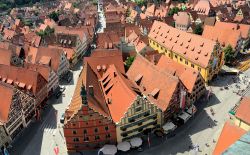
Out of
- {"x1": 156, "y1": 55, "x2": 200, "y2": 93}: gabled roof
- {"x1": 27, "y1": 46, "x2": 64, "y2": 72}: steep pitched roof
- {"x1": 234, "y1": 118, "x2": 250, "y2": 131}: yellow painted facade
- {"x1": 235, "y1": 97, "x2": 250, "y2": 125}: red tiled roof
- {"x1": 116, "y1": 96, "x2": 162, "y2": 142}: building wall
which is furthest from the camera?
{"x1": 27, "y1": 46, "x2": 64, "y2": 72}: steep pitched roof

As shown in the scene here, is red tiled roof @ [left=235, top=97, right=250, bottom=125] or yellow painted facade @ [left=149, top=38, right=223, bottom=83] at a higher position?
yellow painted facade @ [left=149, top=38, right=223, bottom=83]

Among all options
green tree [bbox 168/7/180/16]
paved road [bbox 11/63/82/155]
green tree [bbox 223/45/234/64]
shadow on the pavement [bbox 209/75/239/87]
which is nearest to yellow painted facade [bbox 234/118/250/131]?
shadow on the pavement [bbox 209/75/239/87]

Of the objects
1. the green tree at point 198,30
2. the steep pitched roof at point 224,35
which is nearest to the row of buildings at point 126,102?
the steep pitched roof at point 224,35

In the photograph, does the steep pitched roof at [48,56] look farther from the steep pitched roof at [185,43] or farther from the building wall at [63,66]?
the steep pitched roof at [185,43]

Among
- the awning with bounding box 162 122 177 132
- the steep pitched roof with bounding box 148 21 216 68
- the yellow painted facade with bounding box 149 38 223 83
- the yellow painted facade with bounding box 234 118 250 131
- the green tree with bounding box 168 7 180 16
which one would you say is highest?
the green tree with bounding box 168 7 180 16

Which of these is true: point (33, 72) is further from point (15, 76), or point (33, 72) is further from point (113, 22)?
point (113, 22)

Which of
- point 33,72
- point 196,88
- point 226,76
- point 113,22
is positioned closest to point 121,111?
point 196,88

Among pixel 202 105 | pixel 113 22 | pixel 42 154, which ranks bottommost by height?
pixel 42 154

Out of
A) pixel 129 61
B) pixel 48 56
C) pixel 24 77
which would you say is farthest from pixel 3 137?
pixel 129 61

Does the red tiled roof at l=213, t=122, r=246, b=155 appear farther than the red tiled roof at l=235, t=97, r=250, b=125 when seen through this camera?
No

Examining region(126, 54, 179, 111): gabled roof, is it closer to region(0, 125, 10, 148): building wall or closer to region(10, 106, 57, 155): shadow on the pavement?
region(10, 106, 57, 155): shadow on the pavement
